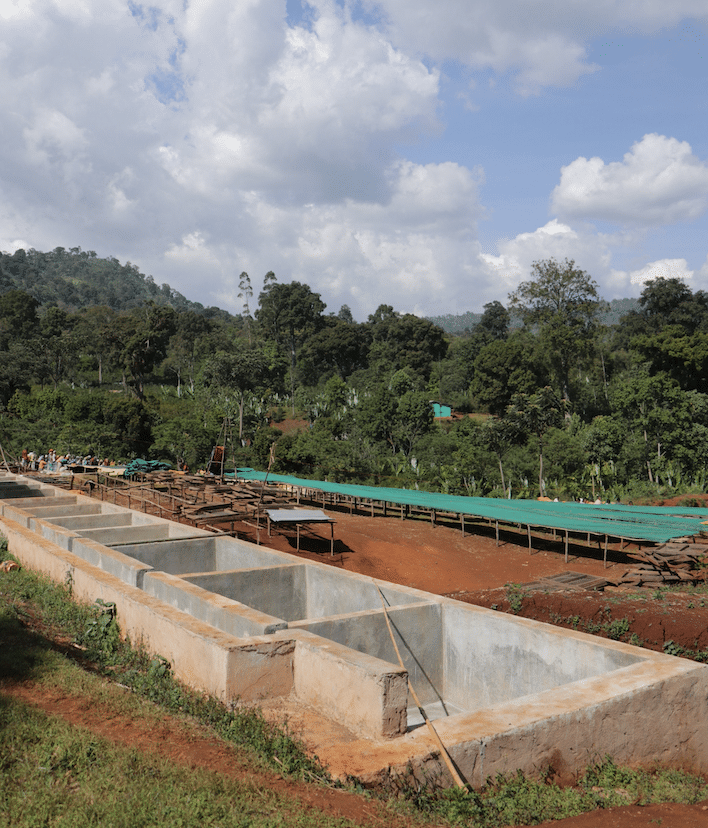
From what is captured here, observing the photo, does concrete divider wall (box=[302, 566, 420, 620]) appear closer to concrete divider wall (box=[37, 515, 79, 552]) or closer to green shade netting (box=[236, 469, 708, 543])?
concrete divider wall (box=[37, 515, 79, 552])

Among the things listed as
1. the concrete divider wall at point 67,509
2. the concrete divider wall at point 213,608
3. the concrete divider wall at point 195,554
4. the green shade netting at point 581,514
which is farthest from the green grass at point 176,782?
the green shade netting at point 581,514

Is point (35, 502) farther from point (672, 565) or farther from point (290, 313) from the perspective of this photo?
point (290, 313)

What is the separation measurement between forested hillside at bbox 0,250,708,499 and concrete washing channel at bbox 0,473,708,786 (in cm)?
1834

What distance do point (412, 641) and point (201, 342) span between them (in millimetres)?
52203

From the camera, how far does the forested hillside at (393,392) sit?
98.5 ft

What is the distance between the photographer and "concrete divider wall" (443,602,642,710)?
5.83 m

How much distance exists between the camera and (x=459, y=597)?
11734 mm

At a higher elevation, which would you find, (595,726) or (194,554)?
(595,726)

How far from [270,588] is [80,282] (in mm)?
129696

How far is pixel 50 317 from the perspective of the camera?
176 feet

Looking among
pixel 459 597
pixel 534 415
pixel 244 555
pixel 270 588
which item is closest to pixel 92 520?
pixel 244 555

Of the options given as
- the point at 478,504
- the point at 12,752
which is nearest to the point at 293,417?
the point at 478,504

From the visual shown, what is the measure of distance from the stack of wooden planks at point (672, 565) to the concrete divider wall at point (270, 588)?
7370 mm

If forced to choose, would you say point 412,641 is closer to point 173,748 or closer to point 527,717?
point 527,717
